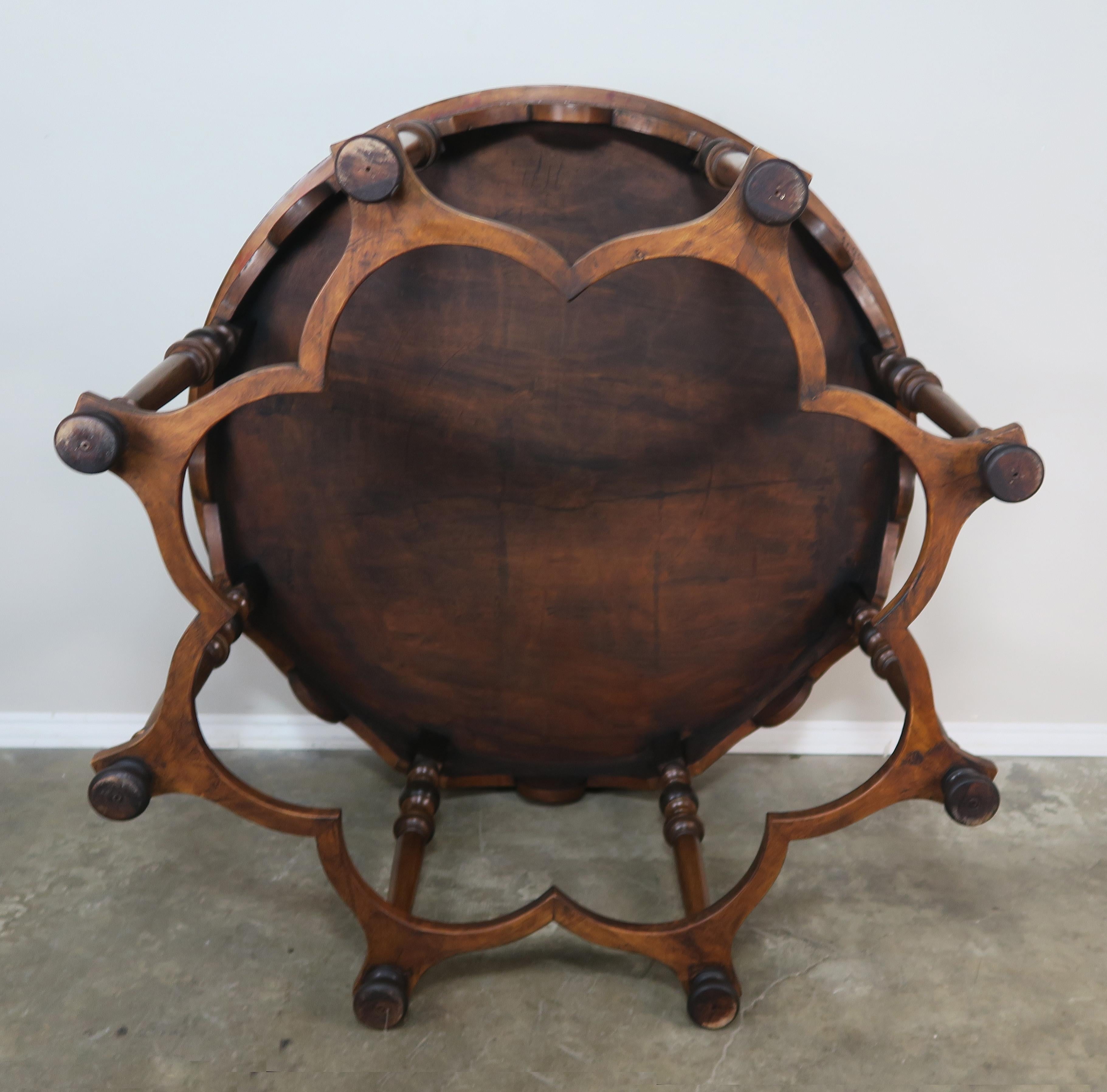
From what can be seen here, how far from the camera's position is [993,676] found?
2094 millimetres

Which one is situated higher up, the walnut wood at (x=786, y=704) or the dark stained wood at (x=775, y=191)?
the dark stained wood at (x=775, y=191)

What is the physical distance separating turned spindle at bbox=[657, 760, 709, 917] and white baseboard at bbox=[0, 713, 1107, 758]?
0.46 metres

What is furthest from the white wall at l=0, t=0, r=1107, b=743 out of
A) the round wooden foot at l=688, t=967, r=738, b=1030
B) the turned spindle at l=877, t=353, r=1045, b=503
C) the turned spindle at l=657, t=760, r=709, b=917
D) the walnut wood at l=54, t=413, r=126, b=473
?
the round wooden foot at l=688, t=967, r=738, b=1030

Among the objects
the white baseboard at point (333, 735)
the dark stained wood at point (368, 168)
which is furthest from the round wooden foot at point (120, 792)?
the white baseboard at point (333, 735)

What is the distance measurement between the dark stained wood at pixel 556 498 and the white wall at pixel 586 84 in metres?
0.48

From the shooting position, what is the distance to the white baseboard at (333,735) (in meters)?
2.09

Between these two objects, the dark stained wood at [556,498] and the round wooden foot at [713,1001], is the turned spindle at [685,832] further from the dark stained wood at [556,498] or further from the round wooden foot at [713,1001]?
the round wooden foot at [713,1001]

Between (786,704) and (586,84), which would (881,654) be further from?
(586,84)

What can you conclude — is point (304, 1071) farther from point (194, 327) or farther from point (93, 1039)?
point (194, 327)

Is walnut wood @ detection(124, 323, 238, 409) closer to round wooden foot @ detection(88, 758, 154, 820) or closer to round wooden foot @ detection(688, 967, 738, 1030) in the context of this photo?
round wooden foot @ detection(88, 758, 154, 820)

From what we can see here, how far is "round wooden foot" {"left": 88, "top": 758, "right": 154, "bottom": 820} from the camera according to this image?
4.00ft

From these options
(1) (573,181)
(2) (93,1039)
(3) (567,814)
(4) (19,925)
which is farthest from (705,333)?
(4) (19,925)

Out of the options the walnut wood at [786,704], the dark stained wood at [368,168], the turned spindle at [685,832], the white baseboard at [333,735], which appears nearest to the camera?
the dark stained wood at [368,168]

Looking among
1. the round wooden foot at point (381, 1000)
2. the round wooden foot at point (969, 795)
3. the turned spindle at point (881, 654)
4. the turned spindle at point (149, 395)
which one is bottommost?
the round wooden foot at point (381, 1000)
